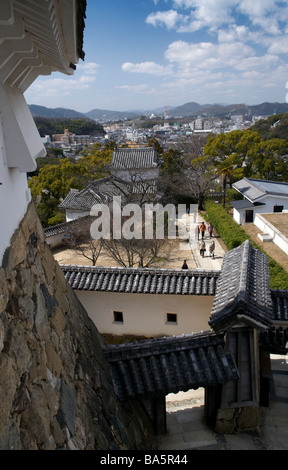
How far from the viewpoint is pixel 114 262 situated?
59.9 feet

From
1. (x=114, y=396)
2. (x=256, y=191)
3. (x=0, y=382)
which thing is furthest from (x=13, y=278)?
(x=256, y=191)

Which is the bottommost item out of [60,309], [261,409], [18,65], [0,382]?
[261,409]

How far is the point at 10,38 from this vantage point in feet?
7.39

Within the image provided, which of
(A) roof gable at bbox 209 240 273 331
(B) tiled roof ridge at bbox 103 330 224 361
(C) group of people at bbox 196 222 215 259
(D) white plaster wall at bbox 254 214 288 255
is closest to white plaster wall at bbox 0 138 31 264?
(B) tiled roof ridge at bbox 103 330 224 361

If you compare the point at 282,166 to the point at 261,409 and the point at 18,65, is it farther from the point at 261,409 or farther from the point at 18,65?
the point at 18,65

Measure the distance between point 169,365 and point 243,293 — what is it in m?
1.55

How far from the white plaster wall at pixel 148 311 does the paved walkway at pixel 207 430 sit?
1722mm

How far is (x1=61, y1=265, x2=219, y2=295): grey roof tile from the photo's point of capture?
7691 mm

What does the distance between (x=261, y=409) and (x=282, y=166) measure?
2807 cm

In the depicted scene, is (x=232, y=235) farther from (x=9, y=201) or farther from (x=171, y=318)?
(x=9, y=201)

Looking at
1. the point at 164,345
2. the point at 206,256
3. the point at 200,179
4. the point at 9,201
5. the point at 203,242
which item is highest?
the point at 9,201

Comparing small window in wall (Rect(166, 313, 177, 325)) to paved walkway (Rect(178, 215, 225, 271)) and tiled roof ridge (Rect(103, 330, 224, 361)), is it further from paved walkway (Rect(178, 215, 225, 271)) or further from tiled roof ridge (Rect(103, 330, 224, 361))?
paved walkway (Rect(178, 215, 225, 271))

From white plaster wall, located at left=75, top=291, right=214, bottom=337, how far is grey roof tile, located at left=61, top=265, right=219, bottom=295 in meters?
0.43
